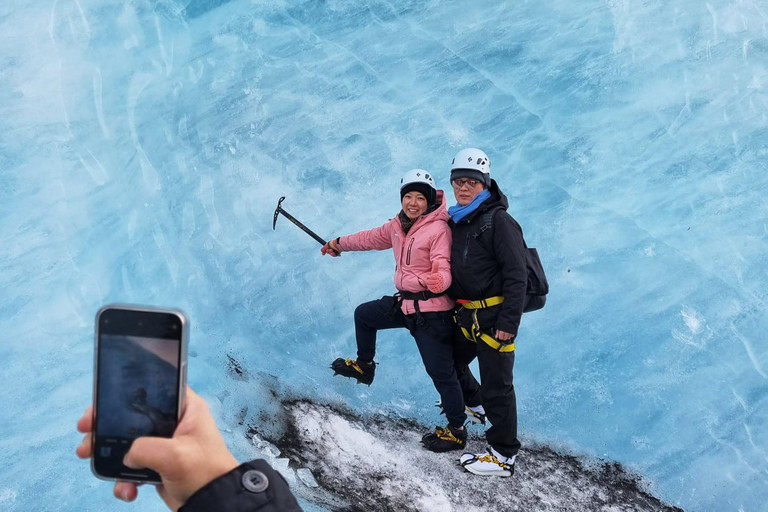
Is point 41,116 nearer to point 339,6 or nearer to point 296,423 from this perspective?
point 339,6

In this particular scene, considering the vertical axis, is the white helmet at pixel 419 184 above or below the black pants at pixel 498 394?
above

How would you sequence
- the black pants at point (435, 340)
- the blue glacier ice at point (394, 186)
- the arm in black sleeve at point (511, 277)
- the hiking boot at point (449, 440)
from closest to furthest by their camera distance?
the arm in black sleeve at point (511, 277)
the black pants at point (435, 340)
the hiking boot at point (449, 440)
the blue glacier ice at point (394, 186)

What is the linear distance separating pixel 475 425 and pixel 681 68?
297 centimetres

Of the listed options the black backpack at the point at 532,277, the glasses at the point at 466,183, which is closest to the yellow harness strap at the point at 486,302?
the black backpack at the point at 532,277

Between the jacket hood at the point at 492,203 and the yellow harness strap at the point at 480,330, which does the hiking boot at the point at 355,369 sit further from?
the jacket hood at the point at 492,203

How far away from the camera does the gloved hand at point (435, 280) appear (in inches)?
127

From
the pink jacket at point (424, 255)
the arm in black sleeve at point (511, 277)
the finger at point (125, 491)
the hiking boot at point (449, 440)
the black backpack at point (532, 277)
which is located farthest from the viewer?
the hiking boot at point (449, 440)

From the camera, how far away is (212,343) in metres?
4.10

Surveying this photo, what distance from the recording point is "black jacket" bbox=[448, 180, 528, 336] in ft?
10.2

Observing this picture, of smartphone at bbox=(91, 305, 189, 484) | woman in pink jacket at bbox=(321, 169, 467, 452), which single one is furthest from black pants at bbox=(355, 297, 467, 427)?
smartphone at bbox=(91, 305, 189, 484)

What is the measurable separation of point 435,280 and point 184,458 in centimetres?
213

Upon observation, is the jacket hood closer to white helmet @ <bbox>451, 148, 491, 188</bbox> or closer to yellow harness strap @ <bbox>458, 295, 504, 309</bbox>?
white helmet @ <bbox>451, 148, 491, 188</bbox>

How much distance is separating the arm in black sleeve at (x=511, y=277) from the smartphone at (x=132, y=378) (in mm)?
1995

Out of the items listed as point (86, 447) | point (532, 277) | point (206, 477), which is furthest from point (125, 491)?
point (532, 277)
